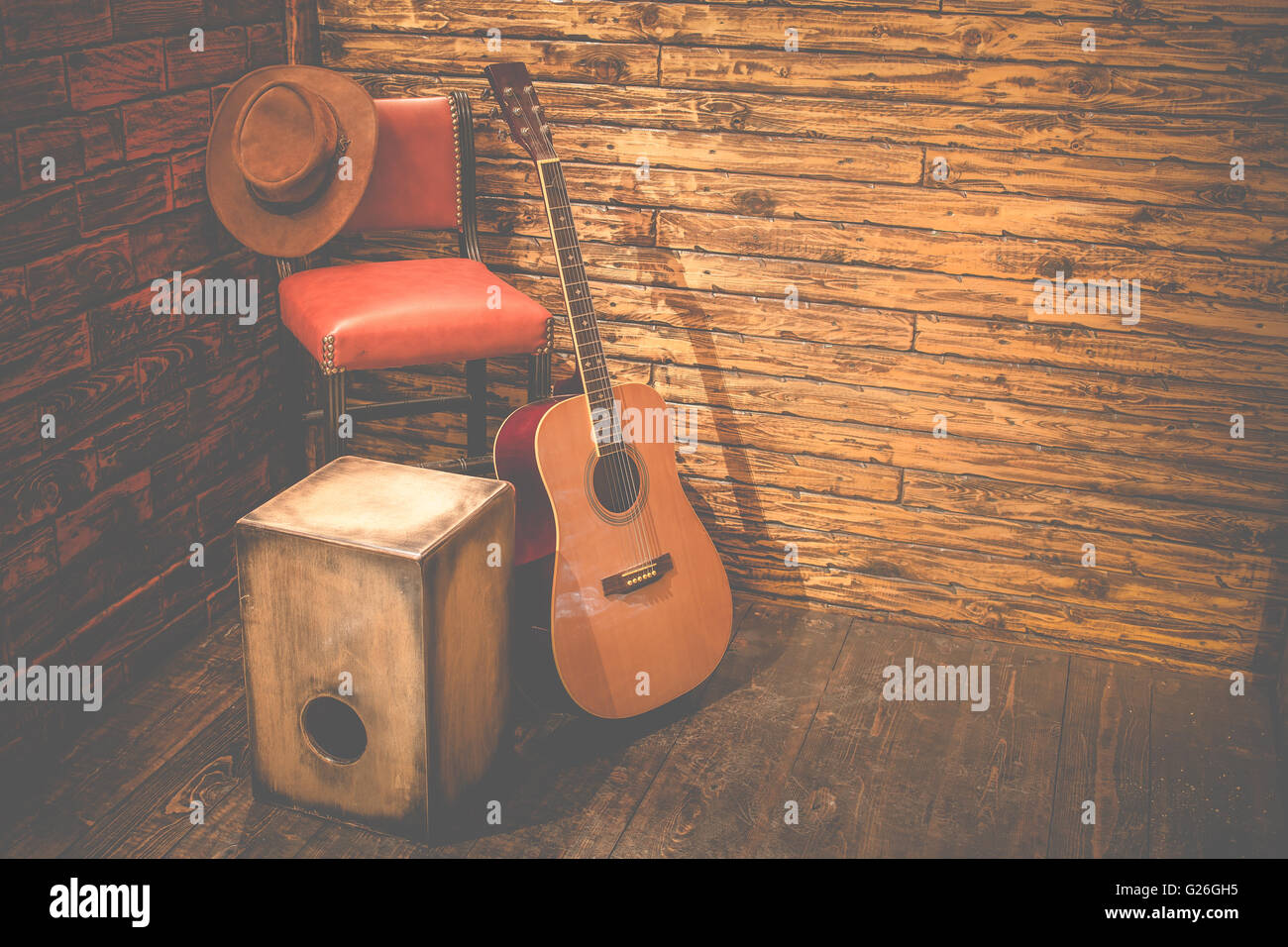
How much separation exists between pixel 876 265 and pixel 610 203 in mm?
720

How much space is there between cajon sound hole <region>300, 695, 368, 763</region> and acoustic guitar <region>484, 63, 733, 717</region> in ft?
1.46

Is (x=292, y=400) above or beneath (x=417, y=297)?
beneath

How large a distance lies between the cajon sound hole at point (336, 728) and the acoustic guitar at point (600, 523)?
17.5 inches

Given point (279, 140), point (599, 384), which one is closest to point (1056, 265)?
point (599, 384)

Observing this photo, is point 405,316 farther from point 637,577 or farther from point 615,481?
point 637,577

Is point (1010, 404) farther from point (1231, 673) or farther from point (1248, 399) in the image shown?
point (1231, 673)

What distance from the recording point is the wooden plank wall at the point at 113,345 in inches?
87.7

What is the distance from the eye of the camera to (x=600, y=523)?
99.1 inches

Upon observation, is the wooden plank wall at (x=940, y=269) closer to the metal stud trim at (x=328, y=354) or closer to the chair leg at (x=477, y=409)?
the chair leg at (x=477, y=409)

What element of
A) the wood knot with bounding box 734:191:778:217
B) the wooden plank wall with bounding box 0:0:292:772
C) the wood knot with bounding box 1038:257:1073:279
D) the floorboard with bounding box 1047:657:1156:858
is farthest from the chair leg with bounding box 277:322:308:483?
the floorboard with bounding box 1047:657:1156:858

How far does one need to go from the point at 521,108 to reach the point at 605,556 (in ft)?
3.52

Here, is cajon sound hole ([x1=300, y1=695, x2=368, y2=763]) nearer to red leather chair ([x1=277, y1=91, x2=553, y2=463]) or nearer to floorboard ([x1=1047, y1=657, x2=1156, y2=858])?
red leather chair ([x1=277, y1=91, x2=553, y2=463])

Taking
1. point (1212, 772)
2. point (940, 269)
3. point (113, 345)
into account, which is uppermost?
point (940, 269)

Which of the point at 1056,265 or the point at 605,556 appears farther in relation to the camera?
the point at 1056,265
